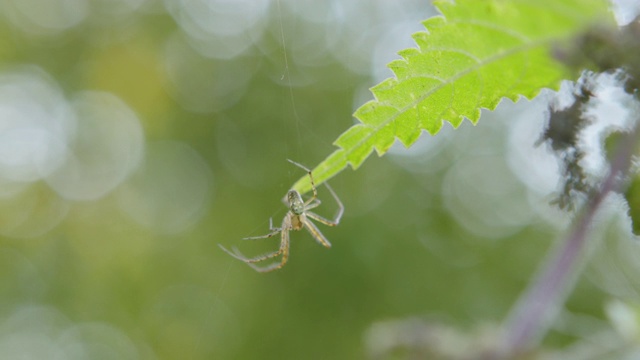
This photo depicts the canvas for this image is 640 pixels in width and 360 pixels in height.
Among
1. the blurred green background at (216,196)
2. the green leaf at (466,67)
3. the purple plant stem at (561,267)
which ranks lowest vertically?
the purple plant stem at (561,267)

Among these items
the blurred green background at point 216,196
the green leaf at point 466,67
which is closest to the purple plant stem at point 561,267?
the green leaf at point 466,67

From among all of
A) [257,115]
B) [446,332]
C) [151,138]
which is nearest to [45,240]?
A: [151,138]

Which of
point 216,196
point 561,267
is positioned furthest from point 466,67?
point 216,196

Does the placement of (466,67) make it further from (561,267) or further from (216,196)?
(216,196)

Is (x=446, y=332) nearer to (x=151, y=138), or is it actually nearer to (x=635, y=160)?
(x=635, y=160)

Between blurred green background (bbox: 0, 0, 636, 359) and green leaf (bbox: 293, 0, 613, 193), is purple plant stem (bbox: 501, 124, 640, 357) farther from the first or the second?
blurred green background (bbox: 0, 0, 636, 359)

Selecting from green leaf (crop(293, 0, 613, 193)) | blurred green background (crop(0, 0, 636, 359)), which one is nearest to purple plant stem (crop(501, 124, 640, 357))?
green leaf (crop(293, 0, 613, 193))

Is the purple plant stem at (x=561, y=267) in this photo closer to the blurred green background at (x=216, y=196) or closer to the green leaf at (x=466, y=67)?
the green leaf at (x=466, y=67)
